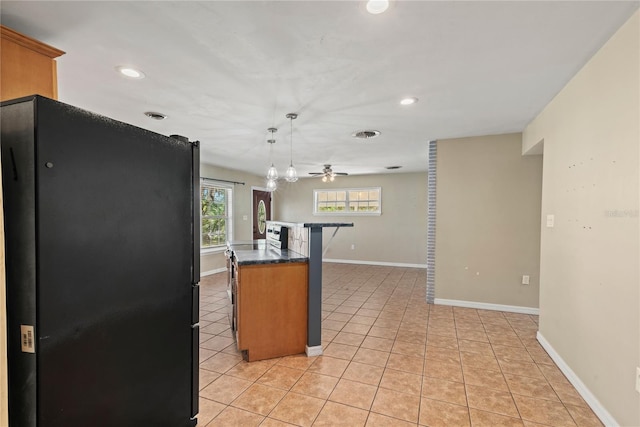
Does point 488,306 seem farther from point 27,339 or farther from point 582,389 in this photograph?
point 27,339

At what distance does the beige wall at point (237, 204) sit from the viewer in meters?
6.10

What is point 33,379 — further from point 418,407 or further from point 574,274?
point 574,274

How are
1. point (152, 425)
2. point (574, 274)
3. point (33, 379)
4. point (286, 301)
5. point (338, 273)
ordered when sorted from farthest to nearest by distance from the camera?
point (338, 273)
point (286, 301)
point (574, 274)
point (152, 425)
point (33, 379)

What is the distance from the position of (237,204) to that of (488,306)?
5.40 meters

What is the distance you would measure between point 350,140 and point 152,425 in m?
3.74

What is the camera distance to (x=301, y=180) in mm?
8352

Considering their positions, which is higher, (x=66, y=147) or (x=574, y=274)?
(x=66, y=147)

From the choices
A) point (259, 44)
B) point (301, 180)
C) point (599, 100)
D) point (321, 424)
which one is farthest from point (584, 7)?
point (301, 180)

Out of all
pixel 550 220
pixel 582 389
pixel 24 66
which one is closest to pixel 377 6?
pixel 24 66

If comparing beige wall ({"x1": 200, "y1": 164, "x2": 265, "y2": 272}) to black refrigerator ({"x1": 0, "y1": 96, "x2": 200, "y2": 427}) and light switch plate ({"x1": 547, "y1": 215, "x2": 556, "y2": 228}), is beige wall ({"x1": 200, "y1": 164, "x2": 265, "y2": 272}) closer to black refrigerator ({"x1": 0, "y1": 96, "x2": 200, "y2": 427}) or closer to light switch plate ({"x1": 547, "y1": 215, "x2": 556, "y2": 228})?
black refrigerator ({"x1": 0, "y1": 96, "x2": 200, "y2": 427})

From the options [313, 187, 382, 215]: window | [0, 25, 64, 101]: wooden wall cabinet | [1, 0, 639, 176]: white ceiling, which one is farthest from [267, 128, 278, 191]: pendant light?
[313, 187, 382, 215]: window

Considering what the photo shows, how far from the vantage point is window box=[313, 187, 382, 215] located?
7.64 meters

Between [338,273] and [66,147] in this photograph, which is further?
[338,273]

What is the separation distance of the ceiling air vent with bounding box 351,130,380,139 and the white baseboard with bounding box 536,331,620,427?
115 inches
